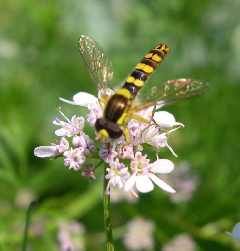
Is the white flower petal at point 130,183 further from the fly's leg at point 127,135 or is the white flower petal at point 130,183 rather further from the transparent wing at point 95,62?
the transparent wing at point 95,62

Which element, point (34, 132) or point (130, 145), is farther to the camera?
point (34, 132)

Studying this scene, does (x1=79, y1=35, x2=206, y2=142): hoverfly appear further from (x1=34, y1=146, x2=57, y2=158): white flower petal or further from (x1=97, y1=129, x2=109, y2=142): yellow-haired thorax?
(x1=34, y1=146, x2=57, y2=158): white flower petal

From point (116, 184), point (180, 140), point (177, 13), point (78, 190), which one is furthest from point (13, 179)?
point (116, 184)

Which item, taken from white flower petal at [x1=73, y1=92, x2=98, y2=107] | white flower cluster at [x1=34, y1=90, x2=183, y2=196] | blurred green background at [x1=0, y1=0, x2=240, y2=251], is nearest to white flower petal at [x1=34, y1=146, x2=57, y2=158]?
white flower cluster at [x1=34, y1=90, x2=183, y2=196]

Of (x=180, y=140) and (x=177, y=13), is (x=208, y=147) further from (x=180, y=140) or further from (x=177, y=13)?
(x=177, y=13)

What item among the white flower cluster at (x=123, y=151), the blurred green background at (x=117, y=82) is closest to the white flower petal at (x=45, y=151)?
the white flower cluster at (x=123, y=151)

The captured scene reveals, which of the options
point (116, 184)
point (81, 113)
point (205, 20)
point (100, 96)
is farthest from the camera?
point (205, 20)
